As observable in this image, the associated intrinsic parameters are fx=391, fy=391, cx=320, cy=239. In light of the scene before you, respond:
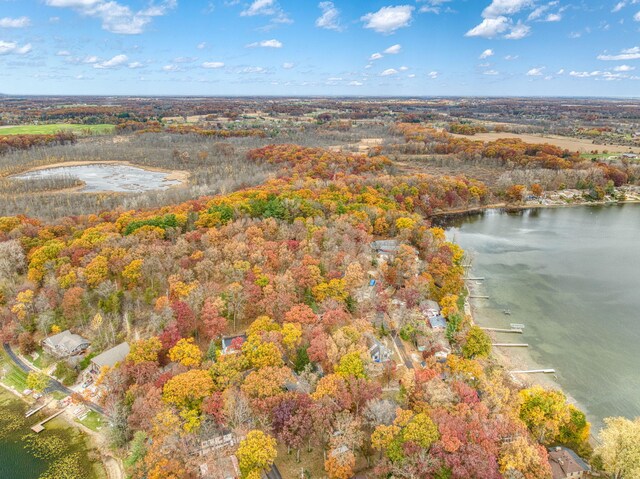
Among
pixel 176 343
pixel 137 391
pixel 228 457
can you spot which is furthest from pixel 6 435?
pixel 228 457

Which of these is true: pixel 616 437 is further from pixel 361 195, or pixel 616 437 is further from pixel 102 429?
pixel 361 195

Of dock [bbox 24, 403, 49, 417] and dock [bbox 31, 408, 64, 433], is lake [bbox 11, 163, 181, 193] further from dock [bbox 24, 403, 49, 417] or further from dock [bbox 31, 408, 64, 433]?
dock [bbox 31, 408, 64, 433]

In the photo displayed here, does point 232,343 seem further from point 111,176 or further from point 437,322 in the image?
point 111,176

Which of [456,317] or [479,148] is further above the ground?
[479,148]

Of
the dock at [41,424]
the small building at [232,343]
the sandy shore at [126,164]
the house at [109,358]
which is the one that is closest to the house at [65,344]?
the house at [109,358]

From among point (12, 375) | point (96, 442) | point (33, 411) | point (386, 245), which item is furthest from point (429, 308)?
point (12, 375)

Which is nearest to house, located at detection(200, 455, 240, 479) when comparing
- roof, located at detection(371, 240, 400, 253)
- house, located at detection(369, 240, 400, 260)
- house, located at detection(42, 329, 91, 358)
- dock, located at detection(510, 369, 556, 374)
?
house, located at detection(42, 329, 91, 358)
